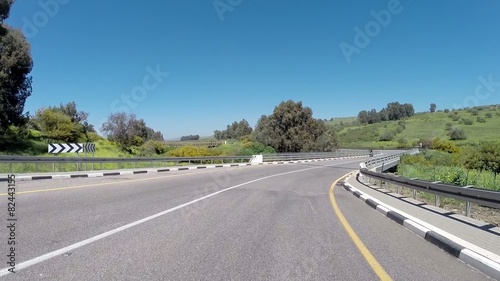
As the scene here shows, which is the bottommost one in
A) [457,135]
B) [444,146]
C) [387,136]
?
[444,146]

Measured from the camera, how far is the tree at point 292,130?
71.3 m

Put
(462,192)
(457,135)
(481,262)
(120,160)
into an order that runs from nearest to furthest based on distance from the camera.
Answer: (481,262)
(462,192)
(120,160)
(457,135)

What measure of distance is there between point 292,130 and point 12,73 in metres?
47.2

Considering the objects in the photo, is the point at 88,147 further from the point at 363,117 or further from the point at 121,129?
the point at 363,117

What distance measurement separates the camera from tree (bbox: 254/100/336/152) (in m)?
71.3

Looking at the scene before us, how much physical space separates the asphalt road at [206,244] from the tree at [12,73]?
32617 millimetres

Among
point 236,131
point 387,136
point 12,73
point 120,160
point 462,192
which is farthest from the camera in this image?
point 236,131

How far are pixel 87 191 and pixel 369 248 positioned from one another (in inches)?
→ 386

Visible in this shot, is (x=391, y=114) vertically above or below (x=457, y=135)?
above

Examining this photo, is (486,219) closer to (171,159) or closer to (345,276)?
(345,276)

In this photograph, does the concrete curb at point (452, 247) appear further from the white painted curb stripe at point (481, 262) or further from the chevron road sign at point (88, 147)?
the chevron road sign at point (88, 147)

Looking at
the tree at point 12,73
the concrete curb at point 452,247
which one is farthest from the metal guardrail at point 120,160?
the concrete curb at point 452,247

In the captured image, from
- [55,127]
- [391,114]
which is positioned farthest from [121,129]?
[391,114]

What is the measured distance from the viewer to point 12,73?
3794 centimetres
